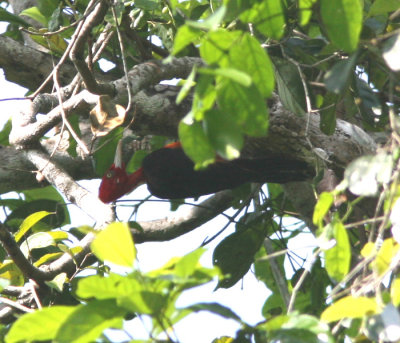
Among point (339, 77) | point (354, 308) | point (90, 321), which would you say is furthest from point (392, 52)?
point (90, 321)

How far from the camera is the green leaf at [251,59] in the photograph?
158 cm

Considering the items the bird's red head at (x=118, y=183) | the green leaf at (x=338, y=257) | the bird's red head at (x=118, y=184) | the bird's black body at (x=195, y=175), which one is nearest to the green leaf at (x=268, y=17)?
the green leaf at (x=338, y=257)

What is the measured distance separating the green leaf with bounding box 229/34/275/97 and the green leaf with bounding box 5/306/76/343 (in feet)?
2.15

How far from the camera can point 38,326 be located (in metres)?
1.48

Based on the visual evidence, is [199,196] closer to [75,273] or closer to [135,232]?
[135,232]

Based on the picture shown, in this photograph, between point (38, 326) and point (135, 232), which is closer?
point (38, 326)

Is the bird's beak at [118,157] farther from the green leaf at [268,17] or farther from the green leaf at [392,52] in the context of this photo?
the green leaf at [392,52]

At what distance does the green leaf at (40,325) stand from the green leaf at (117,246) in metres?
0.14

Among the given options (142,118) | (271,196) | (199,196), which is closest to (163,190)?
(199,196)

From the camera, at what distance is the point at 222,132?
59.1 inches

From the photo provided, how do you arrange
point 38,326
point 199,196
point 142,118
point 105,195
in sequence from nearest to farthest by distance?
1. point 38,326
2. point 142,118
3. point 199,196
4. point 105,195

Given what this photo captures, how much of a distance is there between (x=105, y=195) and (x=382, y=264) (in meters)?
3.58

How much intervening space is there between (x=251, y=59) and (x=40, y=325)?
758 mm

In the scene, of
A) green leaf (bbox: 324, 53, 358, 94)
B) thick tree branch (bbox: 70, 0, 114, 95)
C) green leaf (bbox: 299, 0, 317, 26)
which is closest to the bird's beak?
thick tree branch (bbox: 70, 0, 114, 95)
